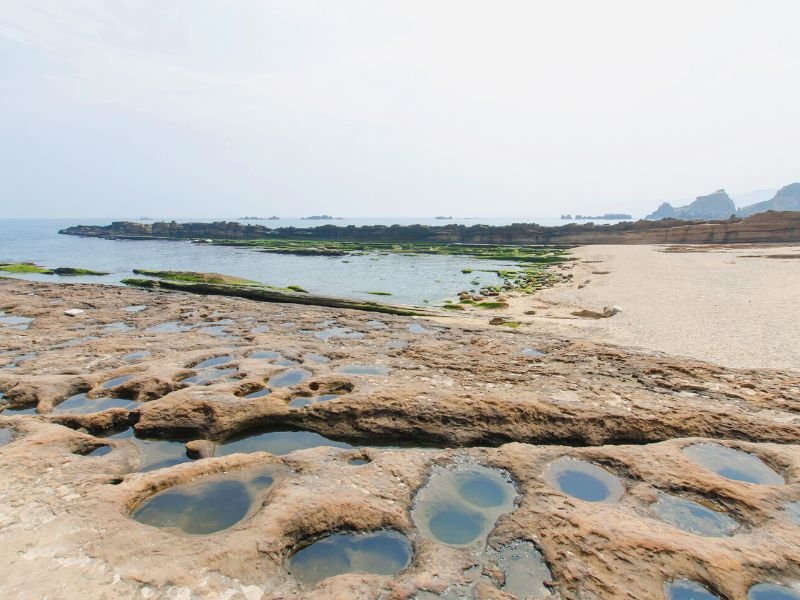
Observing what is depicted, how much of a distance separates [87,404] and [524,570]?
29.3 feet

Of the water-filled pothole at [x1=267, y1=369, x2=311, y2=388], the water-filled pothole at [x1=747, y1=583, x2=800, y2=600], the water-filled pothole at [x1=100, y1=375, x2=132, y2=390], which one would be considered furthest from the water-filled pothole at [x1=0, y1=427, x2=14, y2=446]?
the water-filled pothole at [x1=747, y1=583, x2=800, y2=600]

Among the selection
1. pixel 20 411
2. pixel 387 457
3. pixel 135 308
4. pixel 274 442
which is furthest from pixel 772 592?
pixel 135 308

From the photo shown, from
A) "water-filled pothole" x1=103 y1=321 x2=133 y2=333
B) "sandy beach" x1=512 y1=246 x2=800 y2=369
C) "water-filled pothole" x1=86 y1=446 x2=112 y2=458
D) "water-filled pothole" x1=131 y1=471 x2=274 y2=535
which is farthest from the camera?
"water-filled pothole" x1=103 y1=321 x2=133 y2=333

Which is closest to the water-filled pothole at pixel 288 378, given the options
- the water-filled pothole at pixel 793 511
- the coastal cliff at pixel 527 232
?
the water-filled pothole at pixel 793 511

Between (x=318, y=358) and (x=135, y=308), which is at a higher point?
(x=318, y=358)

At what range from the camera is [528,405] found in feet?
26.3

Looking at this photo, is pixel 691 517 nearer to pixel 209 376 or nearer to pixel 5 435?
pixel 209 376

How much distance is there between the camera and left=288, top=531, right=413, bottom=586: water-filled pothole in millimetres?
4367

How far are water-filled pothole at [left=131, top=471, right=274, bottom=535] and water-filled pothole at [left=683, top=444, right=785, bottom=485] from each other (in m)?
6.58

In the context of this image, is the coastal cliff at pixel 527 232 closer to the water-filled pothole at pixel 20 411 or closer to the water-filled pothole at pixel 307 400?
→ the water-filled pothole at pixel 307 400

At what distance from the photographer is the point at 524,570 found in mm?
4309

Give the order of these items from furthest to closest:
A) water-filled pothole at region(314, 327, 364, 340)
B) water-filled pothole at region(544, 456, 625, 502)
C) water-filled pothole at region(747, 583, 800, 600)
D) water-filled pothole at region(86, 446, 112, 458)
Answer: water-filled pothole at region(314, 327, 364, 340)
water-filled pothole at region(86, 446, 112, 458)
water-filled pothole at region(544, 456, 625, 502)
water-filled pothole at region(747, 583, 800, 600)

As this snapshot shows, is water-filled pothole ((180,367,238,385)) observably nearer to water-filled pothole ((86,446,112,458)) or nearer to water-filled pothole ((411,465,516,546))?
water-filled pothole ((86,446,112,458))

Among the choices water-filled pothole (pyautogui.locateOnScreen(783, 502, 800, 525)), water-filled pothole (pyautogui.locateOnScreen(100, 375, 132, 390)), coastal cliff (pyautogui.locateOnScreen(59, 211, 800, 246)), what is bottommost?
water-filled pothole (pyautogui.locateOnScreen(100, 375, 132, 390))
